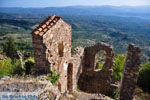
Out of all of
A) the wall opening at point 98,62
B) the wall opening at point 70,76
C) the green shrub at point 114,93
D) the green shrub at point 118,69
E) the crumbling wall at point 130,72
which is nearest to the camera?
the crumbling wall at point 130,72

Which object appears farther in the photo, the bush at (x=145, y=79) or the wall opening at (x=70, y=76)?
the bush at (x=145, y=79)

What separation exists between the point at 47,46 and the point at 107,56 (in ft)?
26.6

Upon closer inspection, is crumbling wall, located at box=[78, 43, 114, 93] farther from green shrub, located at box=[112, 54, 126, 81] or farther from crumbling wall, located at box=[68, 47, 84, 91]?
green shrub, located at box=[112, 54, 126, 81]

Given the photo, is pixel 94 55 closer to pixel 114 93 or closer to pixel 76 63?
pixel 76 63

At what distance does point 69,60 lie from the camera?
10781 mm

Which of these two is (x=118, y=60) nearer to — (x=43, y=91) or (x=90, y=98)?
(x=90, y=98)

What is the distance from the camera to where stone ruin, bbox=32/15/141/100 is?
7.60 m

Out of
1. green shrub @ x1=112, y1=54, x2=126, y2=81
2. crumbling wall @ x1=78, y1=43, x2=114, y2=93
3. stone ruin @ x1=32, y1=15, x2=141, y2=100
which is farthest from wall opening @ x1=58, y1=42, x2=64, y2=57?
green shrub @ x1=112, y1=54, x2=126, y2=81

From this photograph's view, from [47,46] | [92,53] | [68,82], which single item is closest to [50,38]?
[47,46]

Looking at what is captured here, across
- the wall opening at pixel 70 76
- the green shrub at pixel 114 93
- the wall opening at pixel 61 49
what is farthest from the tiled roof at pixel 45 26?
the green shrub at pixel 114 93

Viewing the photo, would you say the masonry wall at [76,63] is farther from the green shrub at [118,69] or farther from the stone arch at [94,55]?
the green shrub at [118,69]

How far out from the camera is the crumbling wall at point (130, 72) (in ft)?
34.3

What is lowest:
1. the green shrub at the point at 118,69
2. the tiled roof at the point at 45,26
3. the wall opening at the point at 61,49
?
the green shrub at the point at 118,69

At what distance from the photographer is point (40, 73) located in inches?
306
